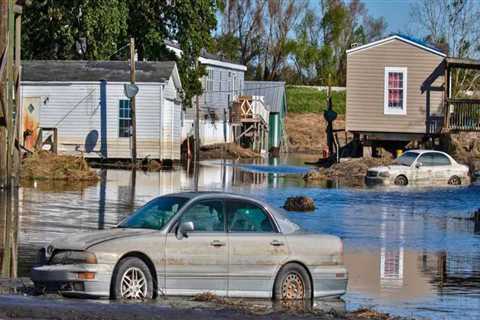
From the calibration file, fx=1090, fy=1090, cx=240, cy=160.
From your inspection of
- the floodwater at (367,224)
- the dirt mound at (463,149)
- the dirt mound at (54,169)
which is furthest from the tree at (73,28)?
the dirt mound at (463,149)

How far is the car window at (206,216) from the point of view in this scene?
1386 cm

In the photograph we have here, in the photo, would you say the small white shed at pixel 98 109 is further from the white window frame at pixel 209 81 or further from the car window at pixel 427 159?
the white window frame at pixel 209 81

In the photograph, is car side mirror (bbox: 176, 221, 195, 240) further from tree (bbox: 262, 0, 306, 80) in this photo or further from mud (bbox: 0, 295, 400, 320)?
tree (bbox: 262, 0, 306, 80)

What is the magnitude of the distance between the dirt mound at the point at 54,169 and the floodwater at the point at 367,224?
0.95 m

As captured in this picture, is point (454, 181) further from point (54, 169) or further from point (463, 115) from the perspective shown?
point (54, 169)

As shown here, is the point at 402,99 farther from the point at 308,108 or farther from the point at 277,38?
the point at 277,38

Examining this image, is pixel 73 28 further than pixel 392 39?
Yes

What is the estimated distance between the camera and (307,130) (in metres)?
94.6

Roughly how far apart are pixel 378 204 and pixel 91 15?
25299 mm

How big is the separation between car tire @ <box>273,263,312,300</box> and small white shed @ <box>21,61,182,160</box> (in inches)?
1398

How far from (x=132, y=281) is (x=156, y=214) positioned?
1.12m

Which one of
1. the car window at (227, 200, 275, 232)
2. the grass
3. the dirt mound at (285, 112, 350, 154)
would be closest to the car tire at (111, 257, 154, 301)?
the car window at (227, 200, 275, 232)

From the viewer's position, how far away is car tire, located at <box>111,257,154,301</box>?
13.1 m

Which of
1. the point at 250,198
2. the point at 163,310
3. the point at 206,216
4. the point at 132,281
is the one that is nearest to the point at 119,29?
the point at 250,198
